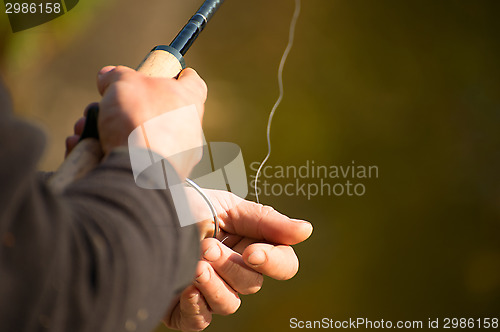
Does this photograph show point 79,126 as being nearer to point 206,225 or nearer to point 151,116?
point 151,116

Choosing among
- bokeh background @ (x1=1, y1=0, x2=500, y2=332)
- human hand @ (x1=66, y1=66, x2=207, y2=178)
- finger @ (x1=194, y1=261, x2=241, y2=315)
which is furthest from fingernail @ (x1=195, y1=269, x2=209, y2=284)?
bokeh background @ (x1=1, y1=0, x2=500, y2=332)

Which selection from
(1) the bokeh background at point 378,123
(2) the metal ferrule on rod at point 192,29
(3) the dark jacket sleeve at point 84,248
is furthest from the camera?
(1) the bokeh background at point 378,123

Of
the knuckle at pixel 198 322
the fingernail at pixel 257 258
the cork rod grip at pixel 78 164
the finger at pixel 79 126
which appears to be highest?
the finger at pixel 79 126

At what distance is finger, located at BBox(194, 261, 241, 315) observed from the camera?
0.54m

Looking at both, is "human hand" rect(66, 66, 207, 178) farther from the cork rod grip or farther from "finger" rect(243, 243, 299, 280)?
"finger" rect(243, 243, 299, 280)

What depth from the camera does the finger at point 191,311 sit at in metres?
0.58

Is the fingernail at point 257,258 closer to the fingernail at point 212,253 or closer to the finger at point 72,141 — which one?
the fingernail at point 212,253

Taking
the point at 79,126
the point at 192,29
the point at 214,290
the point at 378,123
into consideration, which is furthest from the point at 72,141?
the point at 378,123

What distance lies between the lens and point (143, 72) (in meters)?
0.40

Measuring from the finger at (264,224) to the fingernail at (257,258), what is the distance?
5 centimetres

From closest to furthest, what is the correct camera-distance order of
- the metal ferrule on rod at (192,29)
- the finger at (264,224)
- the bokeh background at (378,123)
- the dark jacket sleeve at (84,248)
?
1. the dark jacket sleeve at (84,248)
2. the metal ferrule on rod at (192,29)
3. the finger at (264,224)
4. the bokeh background at (378,123)

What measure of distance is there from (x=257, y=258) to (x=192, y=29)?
0.25 m

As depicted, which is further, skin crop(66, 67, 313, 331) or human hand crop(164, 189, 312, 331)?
human hand crop(164, 189, 312, 331)

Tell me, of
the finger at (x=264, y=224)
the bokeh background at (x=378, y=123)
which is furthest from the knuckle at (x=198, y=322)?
the bokeh background at (x=378, y=123)
